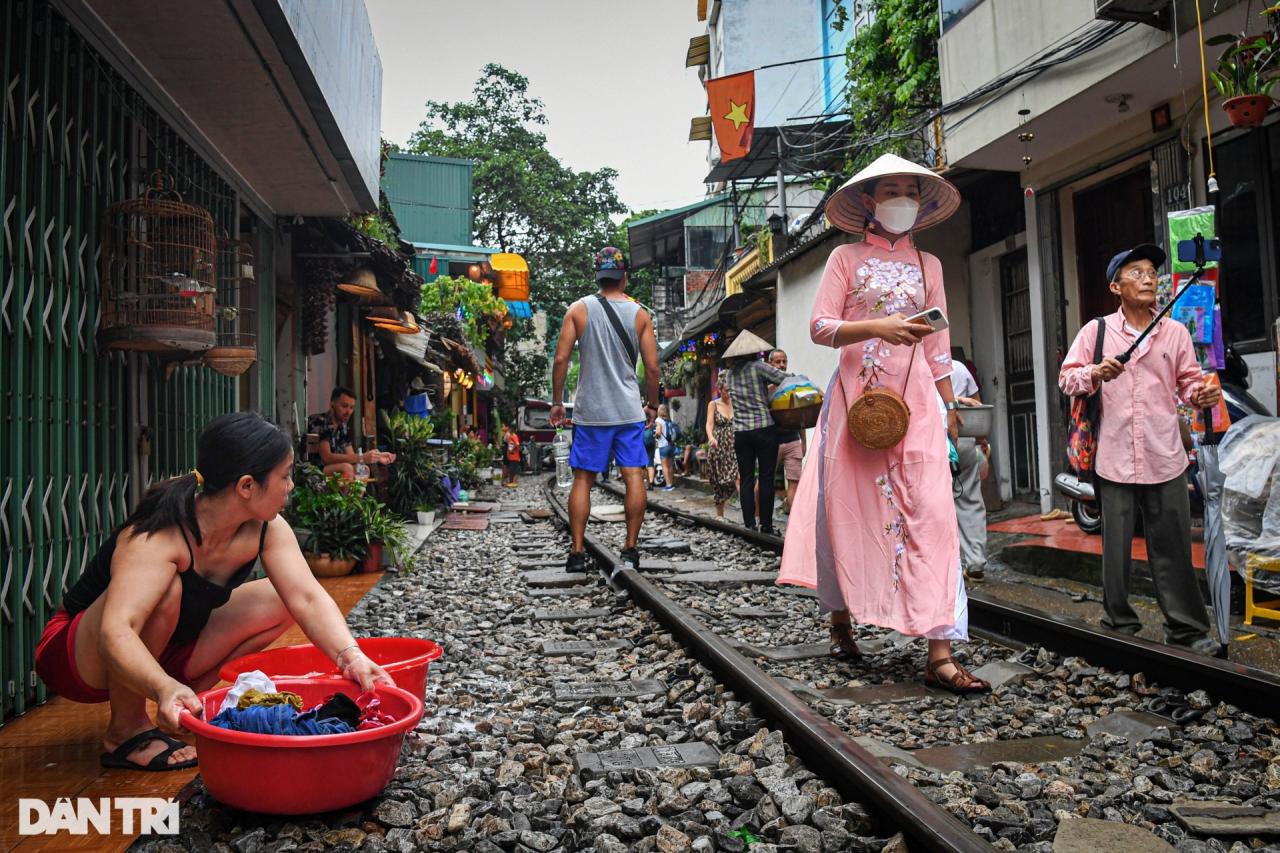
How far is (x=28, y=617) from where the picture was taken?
383 cm

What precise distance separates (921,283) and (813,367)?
12.6 metres

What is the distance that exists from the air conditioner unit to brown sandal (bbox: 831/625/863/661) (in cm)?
541

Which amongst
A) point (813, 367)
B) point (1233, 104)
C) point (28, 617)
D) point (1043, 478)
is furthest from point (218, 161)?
point (813, 367)

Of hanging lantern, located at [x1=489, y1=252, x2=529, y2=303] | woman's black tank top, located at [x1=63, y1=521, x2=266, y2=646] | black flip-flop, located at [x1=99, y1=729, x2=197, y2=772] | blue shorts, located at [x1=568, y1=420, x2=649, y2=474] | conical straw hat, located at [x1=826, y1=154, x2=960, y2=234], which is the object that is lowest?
black flip-flop, located at [x1=99, y1=729, x2=197, y2=772]

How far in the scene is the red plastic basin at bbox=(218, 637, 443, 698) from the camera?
3.20 metres

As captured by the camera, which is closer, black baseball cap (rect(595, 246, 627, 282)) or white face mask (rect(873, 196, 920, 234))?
white face mask (rect(873, 196, 920, 234))

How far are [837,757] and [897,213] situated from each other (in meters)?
2.46

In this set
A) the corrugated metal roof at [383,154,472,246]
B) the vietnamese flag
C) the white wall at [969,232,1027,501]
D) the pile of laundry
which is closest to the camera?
the pile of laundry

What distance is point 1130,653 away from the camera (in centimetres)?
389

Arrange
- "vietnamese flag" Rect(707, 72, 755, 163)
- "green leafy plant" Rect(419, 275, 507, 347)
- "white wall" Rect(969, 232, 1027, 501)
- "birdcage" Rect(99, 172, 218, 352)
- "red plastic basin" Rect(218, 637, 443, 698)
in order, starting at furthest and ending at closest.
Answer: "green leafy plant" Rect(419, 275, 507, 347) → "vietnamese flag" Rect(707, 72, 755, 163) → "white wall" Rect(969, 232, 1027, 501) → "birdcage" Rect(99, 172, 218, 352) → "red plastic basin" Rect(218, 637, 443, 698)

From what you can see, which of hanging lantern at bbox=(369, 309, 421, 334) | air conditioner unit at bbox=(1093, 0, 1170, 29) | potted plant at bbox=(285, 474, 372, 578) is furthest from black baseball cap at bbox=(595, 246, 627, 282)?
hanging lantern at bbox=(369, 309, 421, 334)

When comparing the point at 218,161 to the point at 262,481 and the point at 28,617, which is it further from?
the point at 262,481

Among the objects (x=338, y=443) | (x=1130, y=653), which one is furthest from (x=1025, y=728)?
(x=338, y=443)

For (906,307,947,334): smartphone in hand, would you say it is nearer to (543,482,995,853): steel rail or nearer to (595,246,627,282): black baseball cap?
(543,482,995,853): steel rail
